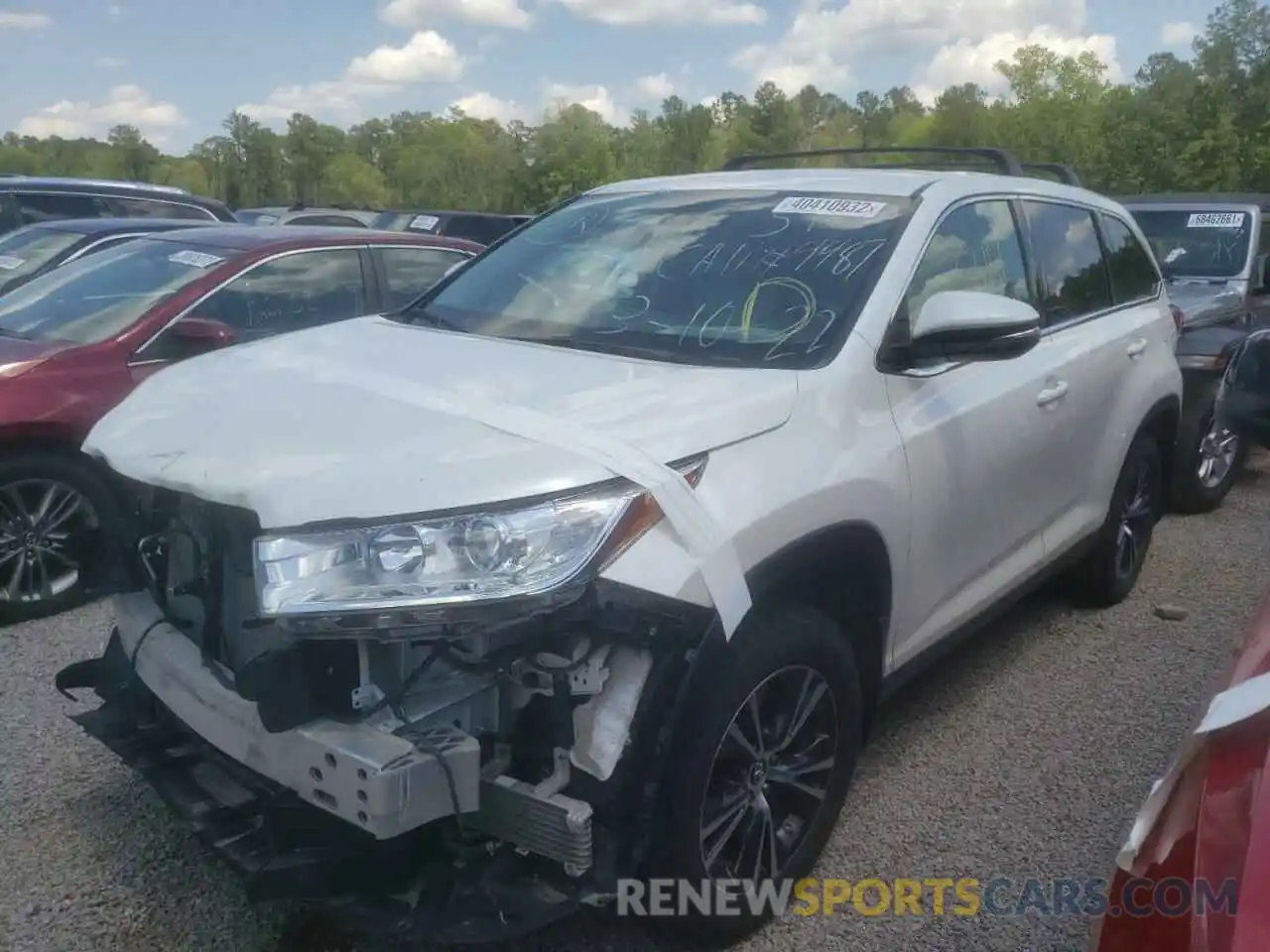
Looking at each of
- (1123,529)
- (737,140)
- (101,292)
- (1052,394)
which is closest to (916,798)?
(1052,394)

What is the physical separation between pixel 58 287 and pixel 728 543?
454 centimetres

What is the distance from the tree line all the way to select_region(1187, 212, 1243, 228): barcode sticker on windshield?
10.9 metres

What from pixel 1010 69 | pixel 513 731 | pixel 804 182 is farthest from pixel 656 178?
pixel 1010 69

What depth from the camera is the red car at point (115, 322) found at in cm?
468

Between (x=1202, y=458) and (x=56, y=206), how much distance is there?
9.37m

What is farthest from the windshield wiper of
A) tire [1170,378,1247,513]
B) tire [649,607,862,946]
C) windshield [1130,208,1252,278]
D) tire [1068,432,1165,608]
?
windshield [1130,208,1252,278]


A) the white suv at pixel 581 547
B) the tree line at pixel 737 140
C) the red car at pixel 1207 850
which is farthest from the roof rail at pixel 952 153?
the tree line at pixel 737 140

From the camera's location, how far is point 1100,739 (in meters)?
3.90

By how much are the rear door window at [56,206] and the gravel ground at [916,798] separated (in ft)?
21.7

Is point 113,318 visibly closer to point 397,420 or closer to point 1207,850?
point 397,420

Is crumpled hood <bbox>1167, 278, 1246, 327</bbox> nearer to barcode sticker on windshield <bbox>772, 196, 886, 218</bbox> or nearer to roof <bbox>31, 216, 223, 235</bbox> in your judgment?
barcode sticker on windshield <bbox>772, 196, 886, 218</bbox>

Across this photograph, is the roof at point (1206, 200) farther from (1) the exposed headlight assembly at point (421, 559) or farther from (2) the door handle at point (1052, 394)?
(1) the exposed headlight assembly at point (421, 559)

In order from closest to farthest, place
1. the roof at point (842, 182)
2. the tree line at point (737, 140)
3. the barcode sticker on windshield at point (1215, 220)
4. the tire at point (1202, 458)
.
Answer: the roof at point (842, 182) → the tire at point (1202, 458) → the barcode sticker on windshield at point (1215, 220) → the tree line at point (737, 140)

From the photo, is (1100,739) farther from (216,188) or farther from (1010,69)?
(216,188)
